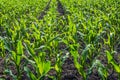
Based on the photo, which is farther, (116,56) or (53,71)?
(116,56)

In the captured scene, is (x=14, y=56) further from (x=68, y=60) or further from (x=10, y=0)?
(x=10, y=0)

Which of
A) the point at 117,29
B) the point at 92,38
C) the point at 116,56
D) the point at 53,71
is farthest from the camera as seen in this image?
the point at 117,29

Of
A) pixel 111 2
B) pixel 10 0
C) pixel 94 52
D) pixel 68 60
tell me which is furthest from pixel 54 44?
pixel 10 0

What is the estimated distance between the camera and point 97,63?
3396 mm

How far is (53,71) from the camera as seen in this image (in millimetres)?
4312

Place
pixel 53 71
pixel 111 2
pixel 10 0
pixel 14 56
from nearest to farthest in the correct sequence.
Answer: pixel 14 56 < pixel 53 71 < pixel 111 2 < pixel 10 0

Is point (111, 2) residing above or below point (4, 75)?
above

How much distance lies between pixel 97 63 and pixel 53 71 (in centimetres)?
109

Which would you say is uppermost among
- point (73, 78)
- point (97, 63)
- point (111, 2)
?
point (111, 2)

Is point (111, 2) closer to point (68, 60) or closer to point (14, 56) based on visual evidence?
point (68, 60)

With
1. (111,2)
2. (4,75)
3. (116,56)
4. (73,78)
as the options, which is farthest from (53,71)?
(111,2)

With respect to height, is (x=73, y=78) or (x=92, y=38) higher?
(x=92, y=38)

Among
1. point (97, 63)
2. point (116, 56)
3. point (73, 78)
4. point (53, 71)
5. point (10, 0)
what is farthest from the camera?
point (10, 0)

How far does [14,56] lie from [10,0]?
1139cm
